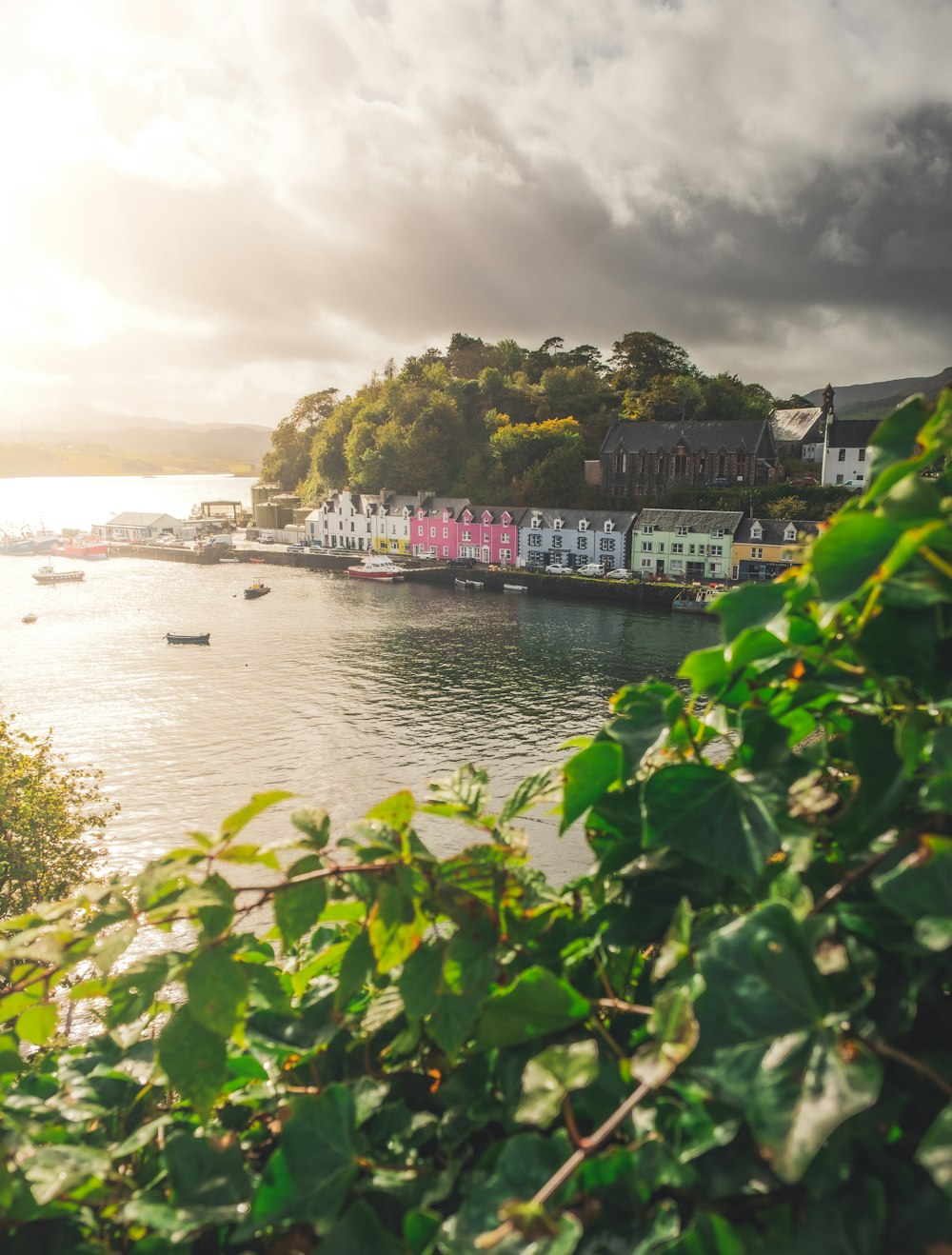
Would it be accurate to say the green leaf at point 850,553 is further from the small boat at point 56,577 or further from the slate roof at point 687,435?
the small boat at point 56,577

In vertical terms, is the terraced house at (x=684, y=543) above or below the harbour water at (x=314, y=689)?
above

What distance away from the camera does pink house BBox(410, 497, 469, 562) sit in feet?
255

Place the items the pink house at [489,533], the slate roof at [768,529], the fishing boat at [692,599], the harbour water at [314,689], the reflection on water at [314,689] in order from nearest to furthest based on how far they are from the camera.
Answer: the harbour water at [314,689] → the reflection on water at [314,689] → the fishing boat at [692,599] → the slate roof at [768,529] → the pink house at [489,533]

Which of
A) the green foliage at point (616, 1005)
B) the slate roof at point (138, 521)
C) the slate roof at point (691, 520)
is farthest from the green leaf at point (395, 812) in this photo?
the slate roof at point (138, 521)

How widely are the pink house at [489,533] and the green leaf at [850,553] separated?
71.1 meters

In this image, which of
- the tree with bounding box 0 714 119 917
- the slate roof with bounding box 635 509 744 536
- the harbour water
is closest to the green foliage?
the tree with bounding box 0 714 119 917

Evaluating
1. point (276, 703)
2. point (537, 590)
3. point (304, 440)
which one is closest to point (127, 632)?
point (276, 703)

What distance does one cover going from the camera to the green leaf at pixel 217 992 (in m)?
1.39

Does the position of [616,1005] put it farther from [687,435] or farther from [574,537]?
[687,435]

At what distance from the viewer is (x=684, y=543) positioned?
6259cm

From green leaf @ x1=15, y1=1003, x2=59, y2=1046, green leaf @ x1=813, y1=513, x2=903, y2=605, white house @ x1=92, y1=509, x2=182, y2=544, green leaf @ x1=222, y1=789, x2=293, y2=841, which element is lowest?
green leaf @ x1=15, y1=1003, x2=59, y2=1046

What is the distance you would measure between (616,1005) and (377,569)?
71352mm

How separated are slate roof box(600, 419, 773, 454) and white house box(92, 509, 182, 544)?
54.1 m

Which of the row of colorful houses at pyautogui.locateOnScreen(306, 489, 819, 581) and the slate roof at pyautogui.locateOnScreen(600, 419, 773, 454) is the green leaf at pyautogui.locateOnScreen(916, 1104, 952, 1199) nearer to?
the row of colorful houses at pyautogui.locateOnScreen(306, 489, 819, 581)
